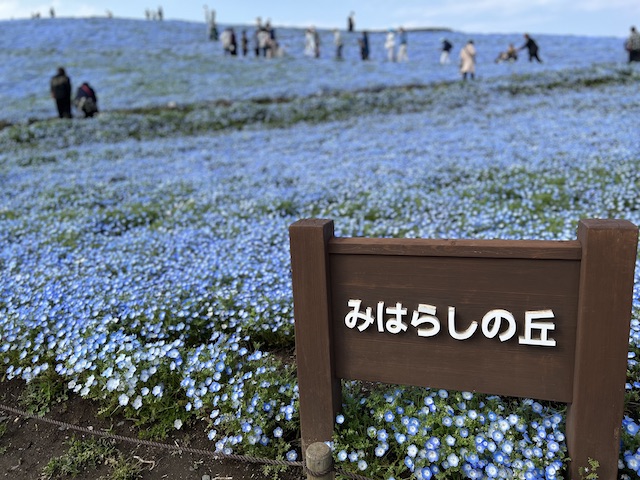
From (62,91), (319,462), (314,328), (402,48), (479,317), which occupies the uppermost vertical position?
(402,48)

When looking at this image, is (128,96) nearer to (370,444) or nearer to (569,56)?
(370,444)

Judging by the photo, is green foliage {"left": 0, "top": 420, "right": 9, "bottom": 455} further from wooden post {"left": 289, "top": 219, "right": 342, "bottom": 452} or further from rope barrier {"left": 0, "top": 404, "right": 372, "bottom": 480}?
wooden post {"left": 289, "top": 219, "right": 342, "bottom": 452}

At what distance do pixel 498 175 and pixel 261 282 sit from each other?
4.75m

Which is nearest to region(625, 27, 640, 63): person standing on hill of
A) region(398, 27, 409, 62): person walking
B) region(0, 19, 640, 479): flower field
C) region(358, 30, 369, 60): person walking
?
region(0, 19, 640, 479): flower field

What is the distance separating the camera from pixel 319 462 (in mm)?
1895

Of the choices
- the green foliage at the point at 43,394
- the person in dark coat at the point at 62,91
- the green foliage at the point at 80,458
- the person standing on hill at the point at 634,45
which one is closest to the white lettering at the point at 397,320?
the green foliage at the point at 80,458

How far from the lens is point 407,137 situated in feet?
40.2

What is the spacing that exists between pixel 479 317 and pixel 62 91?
17.9 m

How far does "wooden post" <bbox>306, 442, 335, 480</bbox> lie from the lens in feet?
6.22

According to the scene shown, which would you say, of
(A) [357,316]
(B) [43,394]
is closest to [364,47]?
(B) [43,394]

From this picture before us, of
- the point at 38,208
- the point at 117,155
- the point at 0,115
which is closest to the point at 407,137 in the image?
the point at 117,155

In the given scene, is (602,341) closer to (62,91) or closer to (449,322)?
(449,322)

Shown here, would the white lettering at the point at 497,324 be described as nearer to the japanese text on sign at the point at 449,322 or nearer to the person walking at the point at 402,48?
the japanese text on sign at the point at 449,322

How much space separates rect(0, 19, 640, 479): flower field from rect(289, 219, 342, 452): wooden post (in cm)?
15
